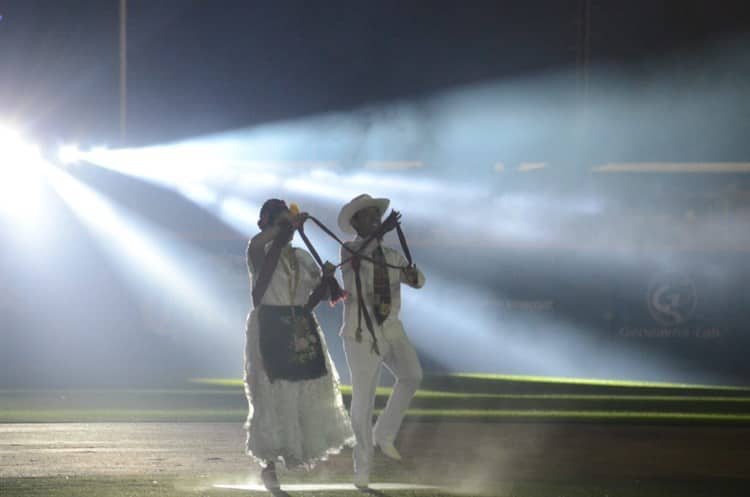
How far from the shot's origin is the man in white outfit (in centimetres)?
916

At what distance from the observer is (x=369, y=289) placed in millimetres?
9391

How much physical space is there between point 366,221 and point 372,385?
1.14m

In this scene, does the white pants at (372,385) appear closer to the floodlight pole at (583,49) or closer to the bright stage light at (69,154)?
the bright stage light at (69,154)

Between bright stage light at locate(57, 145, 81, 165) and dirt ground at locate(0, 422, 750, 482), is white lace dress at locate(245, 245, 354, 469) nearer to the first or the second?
dirt ground at locate(0, 422, 750, 482)

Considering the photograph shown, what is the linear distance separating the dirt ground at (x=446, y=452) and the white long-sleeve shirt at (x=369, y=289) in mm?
985

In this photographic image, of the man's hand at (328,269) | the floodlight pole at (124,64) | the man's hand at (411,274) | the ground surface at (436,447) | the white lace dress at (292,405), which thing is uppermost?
the floodlight pole at (124,64)

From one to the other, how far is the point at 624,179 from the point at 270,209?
56.9 feet

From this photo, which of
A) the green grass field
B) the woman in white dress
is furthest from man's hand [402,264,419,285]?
the green grass field

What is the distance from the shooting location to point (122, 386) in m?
18.4

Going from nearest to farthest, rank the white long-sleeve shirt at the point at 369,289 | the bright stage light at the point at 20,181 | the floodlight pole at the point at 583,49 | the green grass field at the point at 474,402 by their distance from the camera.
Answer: the white long-sleeve shirt at the point at 369,289 → the green grass field at the point at 474,402 → the bright stage light at the point at 20,181 → the floodlight pole at the point at 583,49

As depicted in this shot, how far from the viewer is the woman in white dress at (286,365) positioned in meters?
8.76

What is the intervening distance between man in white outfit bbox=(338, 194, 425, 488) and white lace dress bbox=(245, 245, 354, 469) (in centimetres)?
16

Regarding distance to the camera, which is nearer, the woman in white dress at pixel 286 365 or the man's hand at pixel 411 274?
the woman in white dress at pixel 286 365

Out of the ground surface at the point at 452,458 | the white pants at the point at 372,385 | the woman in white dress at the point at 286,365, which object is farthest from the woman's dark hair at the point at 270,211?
the ground surface at the point at 452,458
